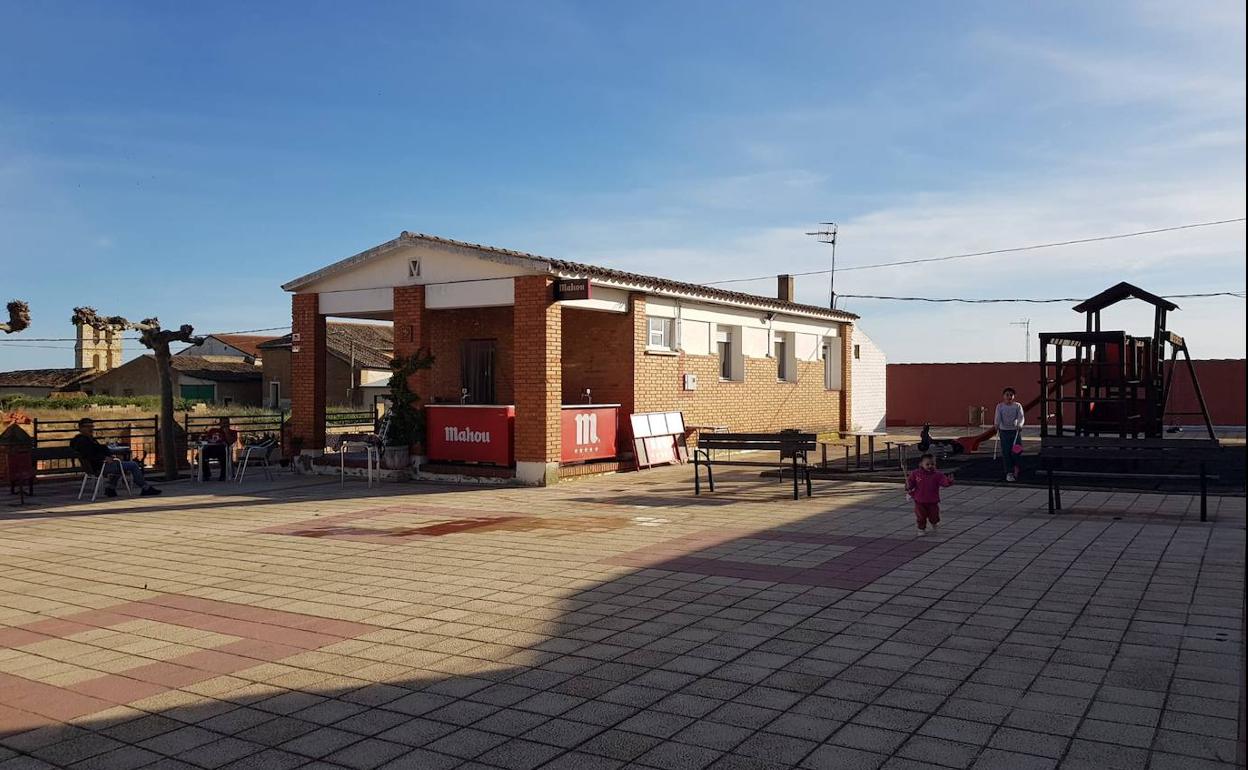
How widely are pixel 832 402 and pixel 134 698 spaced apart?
24.2m

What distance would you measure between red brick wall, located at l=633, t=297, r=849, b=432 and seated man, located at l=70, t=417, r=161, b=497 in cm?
867

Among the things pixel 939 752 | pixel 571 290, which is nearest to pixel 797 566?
pixel 939 752

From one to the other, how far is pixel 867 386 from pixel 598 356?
523 inches

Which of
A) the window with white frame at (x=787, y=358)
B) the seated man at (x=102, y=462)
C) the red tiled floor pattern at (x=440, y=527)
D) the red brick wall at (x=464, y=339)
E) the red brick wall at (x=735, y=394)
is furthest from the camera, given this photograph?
the window with white frame at (x=787, y=358)

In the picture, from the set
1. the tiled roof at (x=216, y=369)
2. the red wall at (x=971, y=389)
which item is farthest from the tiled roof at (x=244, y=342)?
the red wall at (x=971, y=389)

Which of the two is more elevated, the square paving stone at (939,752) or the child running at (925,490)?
the child running at (925,490)

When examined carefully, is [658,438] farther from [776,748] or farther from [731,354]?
[776,748]

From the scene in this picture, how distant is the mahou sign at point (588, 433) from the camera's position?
57.4 feet

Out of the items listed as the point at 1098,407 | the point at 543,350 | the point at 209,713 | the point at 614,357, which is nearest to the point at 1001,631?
the point at 209,713

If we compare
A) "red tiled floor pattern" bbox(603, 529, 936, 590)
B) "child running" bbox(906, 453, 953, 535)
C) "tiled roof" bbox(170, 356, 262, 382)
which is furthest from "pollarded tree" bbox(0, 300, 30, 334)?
"tiled roof" bbox(170, 356, 262, 382)

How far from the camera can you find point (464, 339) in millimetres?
21203

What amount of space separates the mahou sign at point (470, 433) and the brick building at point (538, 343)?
30 millimetres

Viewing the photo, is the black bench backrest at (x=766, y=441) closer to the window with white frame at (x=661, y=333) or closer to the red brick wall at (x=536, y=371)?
the red brick wall at (x=536, y=371)

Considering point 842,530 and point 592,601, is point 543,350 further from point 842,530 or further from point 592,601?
point 592,601
